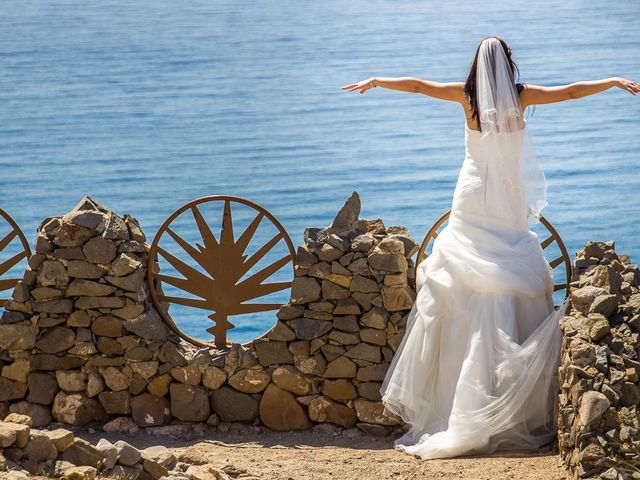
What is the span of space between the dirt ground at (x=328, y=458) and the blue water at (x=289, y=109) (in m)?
3.88

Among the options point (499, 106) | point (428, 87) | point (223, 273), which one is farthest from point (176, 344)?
point (499, 106)

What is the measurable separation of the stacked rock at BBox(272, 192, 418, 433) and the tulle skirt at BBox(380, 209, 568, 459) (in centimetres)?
16

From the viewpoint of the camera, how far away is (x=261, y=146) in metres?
16.1

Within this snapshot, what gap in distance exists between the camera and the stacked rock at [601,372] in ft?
17.4

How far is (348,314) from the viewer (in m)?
6.67

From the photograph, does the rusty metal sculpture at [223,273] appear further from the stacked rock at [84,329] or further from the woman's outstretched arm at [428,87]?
the woman's outstretched arm at [428,87]

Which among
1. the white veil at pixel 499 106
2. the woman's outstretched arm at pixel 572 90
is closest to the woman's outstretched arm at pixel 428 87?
the white veil at pixel 499 106

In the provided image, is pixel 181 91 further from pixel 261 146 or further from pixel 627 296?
pixel 627 296

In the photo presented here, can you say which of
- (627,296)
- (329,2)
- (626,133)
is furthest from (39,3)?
(627,296)

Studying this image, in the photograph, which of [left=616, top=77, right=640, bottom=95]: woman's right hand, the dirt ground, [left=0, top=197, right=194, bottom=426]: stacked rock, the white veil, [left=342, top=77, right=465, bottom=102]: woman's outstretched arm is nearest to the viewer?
the dirt ground

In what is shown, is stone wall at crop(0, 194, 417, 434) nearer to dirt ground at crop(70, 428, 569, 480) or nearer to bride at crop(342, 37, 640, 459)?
dirt ground at crop(70, 428, 569, 480)

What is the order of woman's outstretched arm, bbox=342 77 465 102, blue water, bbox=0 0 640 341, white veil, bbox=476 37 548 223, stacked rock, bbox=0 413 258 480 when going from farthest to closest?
blue water, bbox=0 0 640 341 < woman's outstretched arm, bbox=342 77 465 102 < white veil, bbox=476 37 548 223 < stacked rock, bbox=0 413 258 480

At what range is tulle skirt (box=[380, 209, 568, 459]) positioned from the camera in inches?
237

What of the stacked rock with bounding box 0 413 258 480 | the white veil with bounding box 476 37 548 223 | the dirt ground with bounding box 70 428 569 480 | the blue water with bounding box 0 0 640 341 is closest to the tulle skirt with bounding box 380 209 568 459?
the dirt ground with bounding box 70 428 569 480
